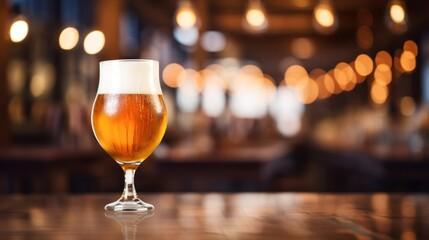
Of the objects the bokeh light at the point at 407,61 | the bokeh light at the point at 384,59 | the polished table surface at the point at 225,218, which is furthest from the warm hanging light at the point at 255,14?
the bokeh light at the point at 384,59

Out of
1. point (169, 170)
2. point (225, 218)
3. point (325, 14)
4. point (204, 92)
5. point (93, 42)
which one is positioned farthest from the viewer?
point (204, 92)

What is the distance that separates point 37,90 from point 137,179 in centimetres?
578

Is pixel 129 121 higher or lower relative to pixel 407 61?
lower

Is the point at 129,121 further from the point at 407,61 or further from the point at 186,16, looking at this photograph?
the point at 407,61

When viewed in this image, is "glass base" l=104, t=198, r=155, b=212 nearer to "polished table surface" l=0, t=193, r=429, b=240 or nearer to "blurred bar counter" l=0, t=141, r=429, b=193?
"polished table surface" l=0, t=193, r=429, b=240

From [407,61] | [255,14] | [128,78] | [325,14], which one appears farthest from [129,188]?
[407,61]

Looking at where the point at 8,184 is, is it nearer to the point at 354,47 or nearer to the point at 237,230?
the point at 237,230

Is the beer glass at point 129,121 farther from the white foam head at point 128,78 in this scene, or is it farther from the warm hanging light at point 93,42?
the warm hanging light at point 93,42

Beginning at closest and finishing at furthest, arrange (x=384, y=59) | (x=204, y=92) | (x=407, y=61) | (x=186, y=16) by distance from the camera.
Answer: (x=186, y=16), (x=407, y=61), (x=204, y=92), (x=384, y=59)

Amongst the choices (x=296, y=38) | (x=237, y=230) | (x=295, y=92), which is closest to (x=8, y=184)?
(x=237, y=230)

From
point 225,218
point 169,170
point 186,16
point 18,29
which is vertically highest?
point 186,16

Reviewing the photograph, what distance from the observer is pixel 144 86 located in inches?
47.2

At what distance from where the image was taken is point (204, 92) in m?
13.4

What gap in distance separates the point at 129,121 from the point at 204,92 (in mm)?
12241
